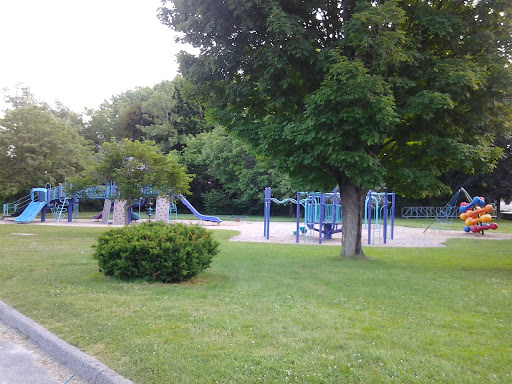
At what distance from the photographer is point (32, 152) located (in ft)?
132

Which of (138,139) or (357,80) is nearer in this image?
(357,80)

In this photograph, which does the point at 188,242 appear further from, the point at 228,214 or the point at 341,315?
the point at 228,214

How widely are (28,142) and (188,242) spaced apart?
117 ft

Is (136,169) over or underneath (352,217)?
over

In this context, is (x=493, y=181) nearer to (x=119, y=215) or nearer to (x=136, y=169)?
(x=119, y=215)

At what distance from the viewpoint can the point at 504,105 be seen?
12.0 metres

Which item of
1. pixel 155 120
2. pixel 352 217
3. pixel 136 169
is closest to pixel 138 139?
pixel 155 120

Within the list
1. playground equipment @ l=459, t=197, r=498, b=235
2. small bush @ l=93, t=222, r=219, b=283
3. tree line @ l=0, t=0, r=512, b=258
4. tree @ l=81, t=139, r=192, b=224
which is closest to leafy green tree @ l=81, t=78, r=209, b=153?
tree @ l=81, t=139, r=192, b=224

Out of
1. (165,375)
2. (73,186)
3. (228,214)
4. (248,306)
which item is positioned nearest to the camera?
(165,375)

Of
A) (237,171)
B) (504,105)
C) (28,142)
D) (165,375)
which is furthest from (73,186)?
(165,375)

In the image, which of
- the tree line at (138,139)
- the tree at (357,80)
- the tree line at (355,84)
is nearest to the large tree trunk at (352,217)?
the tree line at (355,84)

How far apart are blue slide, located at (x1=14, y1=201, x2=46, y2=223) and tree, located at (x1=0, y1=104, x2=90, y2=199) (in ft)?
23.9

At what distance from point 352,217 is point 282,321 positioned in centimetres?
807

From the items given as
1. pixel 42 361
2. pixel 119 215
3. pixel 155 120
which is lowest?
pixel 42 361
